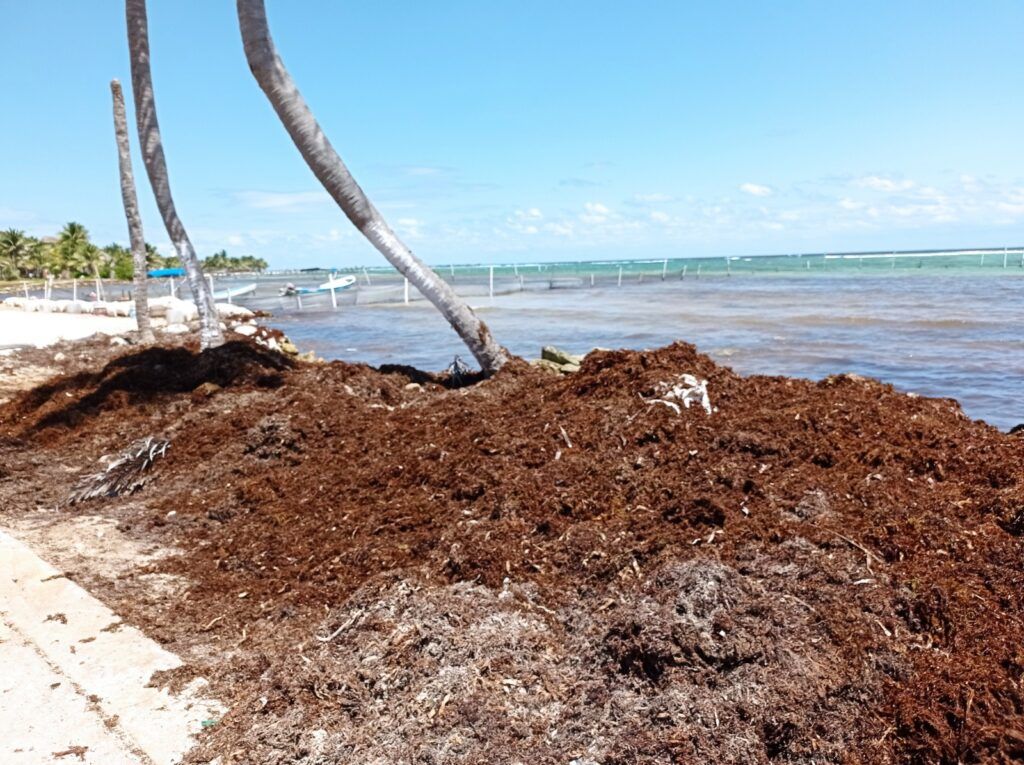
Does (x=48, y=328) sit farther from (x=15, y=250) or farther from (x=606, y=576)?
(x=15, y=250)

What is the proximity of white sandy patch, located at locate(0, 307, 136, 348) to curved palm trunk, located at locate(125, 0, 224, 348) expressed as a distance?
18.2 feet

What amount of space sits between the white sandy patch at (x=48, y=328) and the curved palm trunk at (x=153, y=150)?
18.2 feet

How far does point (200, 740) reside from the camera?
9.32 feet

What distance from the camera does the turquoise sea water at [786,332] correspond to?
39.7 ft

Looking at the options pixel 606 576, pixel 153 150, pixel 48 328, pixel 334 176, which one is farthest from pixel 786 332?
pixel 48 328

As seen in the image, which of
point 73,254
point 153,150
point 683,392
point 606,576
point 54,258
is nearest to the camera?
point 606,576

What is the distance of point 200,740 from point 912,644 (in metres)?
2.82

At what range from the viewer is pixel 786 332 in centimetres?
1825

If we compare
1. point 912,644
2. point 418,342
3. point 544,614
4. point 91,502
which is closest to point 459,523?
point 544,614

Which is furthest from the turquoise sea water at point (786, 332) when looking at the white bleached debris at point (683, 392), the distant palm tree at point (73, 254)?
the distant palm tree at point (73, 254)

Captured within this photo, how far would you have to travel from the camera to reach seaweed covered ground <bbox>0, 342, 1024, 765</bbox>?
255 cm

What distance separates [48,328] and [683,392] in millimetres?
17489

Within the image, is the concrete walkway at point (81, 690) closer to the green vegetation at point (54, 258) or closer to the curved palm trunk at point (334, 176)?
the curved palm trunk at point (334, 176)

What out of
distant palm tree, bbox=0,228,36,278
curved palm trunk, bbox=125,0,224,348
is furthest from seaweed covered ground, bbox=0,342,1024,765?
distant palm tree, bbox=0,228,36,278
